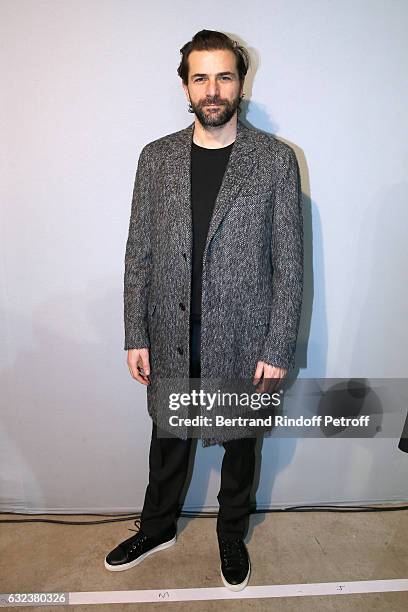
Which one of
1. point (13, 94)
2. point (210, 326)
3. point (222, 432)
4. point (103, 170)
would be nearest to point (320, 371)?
point (222, 432)

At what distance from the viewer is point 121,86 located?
1.35 m

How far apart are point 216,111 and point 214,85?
0.21 ft

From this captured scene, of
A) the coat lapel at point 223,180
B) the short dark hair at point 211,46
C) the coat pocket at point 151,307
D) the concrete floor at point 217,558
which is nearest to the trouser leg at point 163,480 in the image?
the concrete floor at point 217,558

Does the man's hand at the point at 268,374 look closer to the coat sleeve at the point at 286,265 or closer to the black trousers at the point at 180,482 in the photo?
the coat sleeve at the point at 286,265

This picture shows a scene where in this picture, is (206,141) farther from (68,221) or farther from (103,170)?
(68,221)

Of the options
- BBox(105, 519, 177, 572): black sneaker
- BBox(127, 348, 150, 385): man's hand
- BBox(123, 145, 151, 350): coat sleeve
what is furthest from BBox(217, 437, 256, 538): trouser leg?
BBox(123, 145, 151, 350): coat sleeve

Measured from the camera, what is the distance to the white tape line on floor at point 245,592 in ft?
4.51

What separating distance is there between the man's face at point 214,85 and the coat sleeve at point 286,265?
0.70ft

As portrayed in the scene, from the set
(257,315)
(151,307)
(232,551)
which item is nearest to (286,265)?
(257,315)

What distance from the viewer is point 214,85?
44.7 inches

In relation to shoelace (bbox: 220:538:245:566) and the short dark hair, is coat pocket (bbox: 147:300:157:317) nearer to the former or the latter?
the short dark hair

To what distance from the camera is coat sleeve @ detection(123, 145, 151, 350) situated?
1.28m

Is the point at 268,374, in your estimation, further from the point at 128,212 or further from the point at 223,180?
the point at 128,212

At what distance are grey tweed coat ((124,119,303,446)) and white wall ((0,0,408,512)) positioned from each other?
21cm
